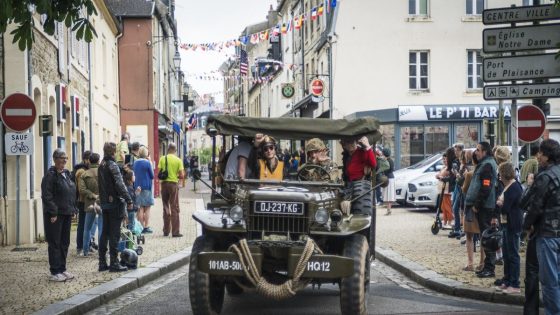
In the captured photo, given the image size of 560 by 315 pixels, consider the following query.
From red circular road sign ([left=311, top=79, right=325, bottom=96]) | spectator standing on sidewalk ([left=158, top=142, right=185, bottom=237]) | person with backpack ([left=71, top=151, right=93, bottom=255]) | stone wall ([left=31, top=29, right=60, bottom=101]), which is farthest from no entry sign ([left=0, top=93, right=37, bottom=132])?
red circular road sign ([left=311, top=79, right=325, bottom=96])

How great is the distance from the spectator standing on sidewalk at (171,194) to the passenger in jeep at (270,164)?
8.37 m

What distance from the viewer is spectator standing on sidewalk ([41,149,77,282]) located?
11445 millimetres

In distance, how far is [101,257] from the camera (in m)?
12.5

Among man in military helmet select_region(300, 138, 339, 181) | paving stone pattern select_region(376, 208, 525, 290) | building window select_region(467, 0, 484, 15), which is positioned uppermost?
building window select_region(467, 0, 484, 15)

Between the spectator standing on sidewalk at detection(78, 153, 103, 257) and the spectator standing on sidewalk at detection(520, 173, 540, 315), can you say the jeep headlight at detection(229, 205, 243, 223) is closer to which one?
the spectator standing on sidewalk at detection(520, 173, 540, 315)

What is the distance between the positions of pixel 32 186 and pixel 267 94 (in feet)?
162

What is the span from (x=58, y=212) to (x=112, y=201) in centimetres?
85

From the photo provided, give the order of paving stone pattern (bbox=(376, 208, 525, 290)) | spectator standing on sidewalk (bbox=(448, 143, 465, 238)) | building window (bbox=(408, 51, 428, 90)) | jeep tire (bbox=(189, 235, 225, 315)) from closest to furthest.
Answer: jeep tire (bbox=(189, 235, 225, 315)), paving stone pattern (bbox=(376, 208, 525, 290)), spectator standing on sidewalk (bbox=(448, 143, 465, 238)), building window (bbox=(408, 51, 428, 90))

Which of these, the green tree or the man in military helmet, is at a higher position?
the green tree

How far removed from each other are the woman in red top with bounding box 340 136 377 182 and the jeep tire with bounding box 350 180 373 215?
0.42 m

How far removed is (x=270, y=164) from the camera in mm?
9805

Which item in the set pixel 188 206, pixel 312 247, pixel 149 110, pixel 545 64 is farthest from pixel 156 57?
pixel 312 247

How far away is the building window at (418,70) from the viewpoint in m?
36.4

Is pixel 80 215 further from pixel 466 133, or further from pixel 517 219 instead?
pixel 466 133
